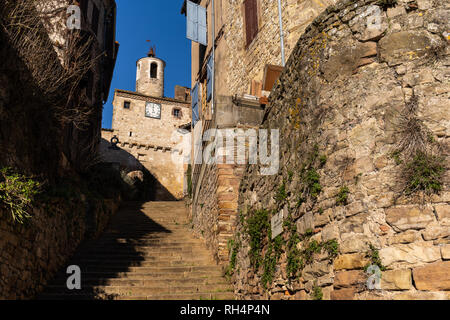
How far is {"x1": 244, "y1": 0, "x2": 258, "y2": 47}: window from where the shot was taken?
10234 millimetres

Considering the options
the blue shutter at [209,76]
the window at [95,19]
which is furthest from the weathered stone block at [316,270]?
the window at [95,19]

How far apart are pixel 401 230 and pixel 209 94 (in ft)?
34.6

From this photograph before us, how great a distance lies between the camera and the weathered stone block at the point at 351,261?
9.12 feet

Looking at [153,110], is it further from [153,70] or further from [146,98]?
[153,70]

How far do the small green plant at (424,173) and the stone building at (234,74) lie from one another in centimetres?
475

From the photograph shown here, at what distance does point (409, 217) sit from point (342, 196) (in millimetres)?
533

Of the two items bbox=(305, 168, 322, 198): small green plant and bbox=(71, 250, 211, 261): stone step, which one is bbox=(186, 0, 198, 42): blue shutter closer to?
bbox=(71, 250, 211, 261): stone step

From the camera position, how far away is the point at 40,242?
259 inches

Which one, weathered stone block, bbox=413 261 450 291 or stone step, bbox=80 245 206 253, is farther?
stone step, bbox=80 245 206 253

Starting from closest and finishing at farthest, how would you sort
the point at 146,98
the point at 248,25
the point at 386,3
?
the point at 386,3
the point at 248,25
the point at 146,98

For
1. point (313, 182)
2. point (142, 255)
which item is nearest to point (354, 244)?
point (313, 182)

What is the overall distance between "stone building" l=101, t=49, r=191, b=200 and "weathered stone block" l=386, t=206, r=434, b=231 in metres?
22.3

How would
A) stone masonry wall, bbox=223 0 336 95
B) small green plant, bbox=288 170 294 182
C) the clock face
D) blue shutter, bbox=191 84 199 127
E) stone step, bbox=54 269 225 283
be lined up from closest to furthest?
1. small green plant, bbox=288 170 294 182
2. stone step, bbox=54 269 225 283
3. stone masonry wall, bbox=223 0 336 95
4. blue shutter, bbox=191 84 199 127
5. the clock face

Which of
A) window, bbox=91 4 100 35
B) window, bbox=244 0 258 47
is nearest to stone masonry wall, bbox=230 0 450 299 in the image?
window, bbox=244 0 258 47
